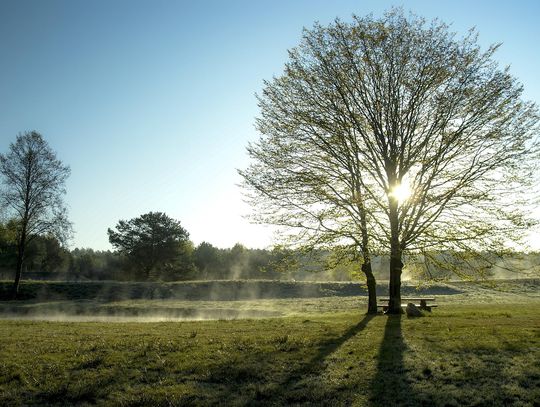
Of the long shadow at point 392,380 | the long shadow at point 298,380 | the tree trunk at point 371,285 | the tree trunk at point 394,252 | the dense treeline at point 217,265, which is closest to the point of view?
the long shadow at point 392,380

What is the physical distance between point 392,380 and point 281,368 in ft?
8.66

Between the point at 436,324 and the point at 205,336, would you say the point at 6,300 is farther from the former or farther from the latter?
the point at 436,324

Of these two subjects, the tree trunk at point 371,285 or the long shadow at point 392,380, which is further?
the tree trunk at point 371,285

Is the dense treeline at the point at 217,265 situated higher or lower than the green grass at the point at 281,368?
higher

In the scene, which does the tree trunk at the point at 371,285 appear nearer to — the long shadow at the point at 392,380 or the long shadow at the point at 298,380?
the long shadow at the point at 298,380

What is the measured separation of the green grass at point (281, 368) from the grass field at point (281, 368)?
2cm

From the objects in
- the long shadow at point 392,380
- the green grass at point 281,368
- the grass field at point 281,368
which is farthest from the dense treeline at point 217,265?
the long shadow at point 392,380

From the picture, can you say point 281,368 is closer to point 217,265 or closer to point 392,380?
point 392,380

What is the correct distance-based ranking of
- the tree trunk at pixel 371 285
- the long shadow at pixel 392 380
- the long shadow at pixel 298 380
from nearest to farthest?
the long shadow at pixel 392 380 < the long shadow at pixel 298 380 < the tree trunk at pixel 371 285

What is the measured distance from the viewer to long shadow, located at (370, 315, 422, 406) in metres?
8.56

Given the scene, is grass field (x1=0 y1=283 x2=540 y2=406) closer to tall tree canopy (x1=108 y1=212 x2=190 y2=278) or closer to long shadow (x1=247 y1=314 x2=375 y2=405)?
long shadow (x1=247 y1=314 x2=375 y2=405)

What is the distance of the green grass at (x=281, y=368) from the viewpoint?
8.88 meters

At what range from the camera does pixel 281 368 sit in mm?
10773

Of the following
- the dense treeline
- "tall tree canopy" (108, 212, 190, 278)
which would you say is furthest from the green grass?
"tall tree canopy" (108, 212, 190, 278)
